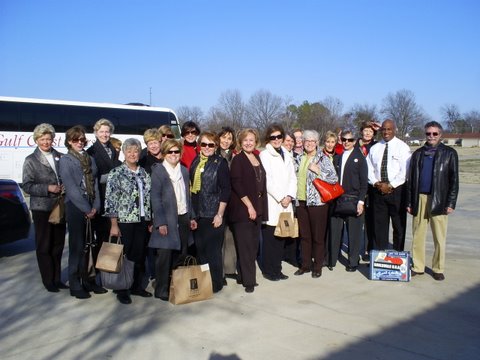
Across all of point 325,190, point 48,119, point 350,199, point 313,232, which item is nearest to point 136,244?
point 313,232

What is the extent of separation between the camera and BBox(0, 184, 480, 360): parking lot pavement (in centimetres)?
396

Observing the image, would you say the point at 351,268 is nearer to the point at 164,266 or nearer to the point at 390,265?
the point at 390,265

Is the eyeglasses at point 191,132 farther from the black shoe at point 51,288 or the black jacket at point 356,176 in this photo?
the black shoe at point 51,288

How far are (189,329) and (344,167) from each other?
130 inches

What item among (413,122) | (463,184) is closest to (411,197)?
(463,184)

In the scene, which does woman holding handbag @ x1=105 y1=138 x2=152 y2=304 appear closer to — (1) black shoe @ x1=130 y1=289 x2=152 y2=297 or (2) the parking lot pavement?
(1) black shoe @ x1=130 y1=289 x2=152 y2=297

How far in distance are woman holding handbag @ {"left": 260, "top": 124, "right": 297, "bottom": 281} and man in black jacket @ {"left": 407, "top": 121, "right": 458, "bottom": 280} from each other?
1629 mm

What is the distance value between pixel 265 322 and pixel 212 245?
4.42 feet

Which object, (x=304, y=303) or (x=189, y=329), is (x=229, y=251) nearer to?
(x=304, y=303)

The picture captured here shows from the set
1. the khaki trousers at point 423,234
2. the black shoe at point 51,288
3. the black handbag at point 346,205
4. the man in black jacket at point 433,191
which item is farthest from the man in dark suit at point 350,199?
the black shoe at point 51,288

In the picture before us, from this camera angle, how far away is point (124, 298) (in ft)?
17.2

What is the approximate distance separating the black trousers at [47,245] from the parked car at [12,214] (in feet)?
5.94

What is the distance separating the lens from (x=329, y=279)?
6156 mm

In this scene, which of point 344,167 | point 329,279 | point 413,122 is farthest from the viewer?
point 413,122
